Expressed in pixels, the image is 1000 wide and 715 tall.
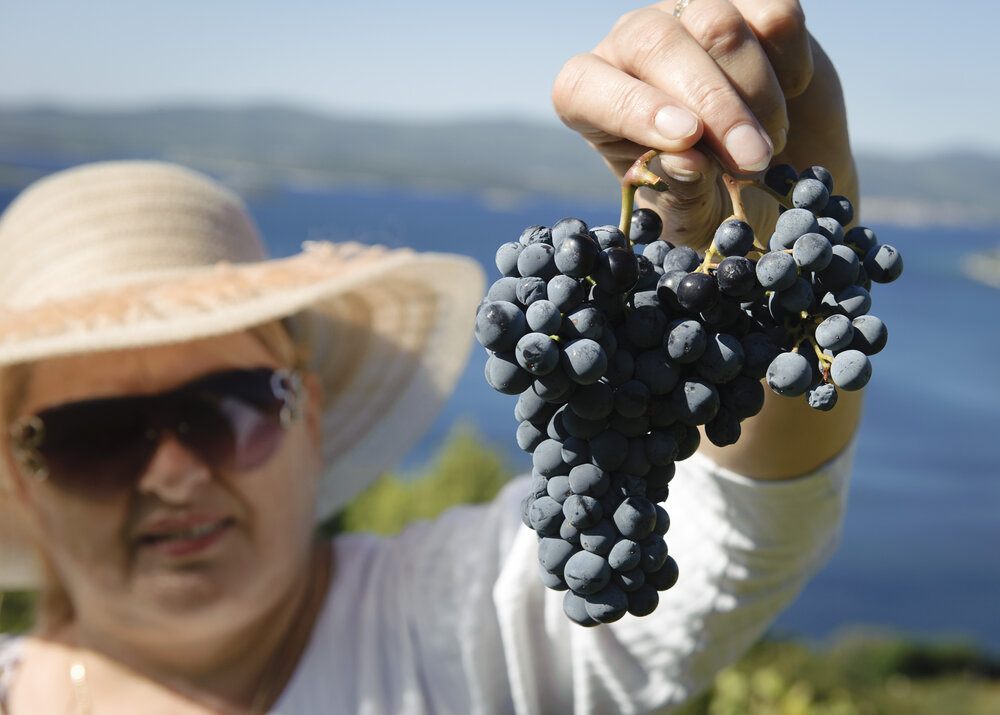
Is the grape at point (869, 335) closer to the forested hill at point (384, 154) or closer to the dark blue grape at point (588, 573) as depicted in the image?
the dark blue grape at point (588, 573)

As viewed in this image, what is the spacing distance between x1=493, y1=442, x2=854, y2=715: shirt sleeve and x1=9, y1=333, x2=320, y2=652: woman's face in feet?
2.35

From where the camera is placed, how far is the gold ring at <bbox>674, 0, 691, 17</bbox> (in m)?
1.07

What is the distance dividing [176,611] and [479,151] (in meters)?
92.6

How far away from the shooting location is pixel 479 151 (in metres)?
91.7

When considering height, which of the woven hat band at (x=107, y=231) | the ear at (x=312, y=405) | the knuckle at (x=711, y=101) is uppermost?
the woven hat band at (x=107, y=231)

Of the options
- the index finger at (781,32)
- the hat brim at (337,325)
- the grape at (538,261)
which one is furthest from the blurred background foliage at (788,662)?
the grape at (538,261)

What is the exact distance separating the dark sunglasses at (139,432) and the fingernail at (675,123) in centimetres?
178

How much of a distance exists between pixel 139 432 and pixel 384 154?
7160cm

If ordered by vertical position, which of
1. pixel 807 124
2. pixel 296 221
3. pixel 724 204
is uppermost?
pixel 296 221

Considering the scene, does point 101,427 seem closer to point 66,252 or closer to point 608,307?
point 66,252

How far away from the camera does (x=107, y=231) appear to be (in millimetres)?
2623

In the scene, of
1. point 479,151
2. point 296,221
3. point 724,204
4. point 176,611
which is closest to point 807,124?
point 724,204

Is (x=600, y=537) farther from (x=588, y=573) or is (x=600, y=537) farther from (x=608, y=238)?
(x=608, y=238)

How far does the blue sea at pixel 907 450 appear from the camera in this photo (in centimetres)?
1823
